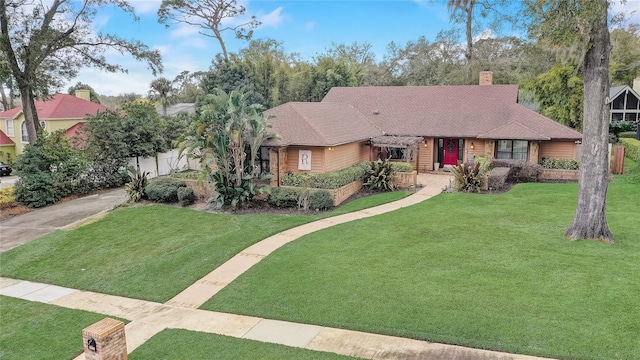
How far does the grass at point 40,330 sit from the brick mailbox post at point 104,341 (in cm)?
177

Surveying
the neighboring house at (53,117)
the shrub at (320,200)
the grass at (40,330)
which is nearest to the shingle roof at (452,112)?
the shrub at (320,200)

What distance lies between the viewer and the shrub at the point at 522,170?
2066 cm

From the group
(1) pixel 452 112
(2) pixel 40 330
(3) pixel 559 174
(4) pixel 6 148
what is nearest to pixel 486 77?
(1) pixel 452 112

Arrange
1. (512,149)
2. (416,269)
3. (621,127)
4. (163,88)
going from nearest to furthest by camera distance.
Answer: (416,269) < (512,149) < (621,127) < (163,88)

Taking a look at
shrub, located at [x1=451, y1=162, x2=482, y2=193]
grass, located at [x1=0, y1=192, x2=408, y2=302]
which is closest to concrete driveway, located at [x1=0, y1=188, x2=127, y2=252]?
grass, located at [x1=0, y1=192, x2=408, y2=302]

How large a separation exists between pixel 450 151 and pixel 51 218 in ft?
65.1

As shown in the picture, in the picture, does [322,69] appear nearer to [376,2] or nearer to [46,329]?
[376,2]

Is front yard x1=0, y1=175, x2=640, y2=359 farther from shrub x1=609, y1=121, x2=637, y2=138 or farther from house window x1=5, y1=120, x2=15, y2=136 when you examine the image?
house window x1=5, y1=120, x2=15, y2=136

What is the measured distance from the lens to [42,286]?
11297mm

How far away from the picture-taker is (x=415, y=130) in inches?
961

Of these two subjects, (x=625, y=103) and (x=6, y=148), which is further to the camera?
(x=625, y=103)

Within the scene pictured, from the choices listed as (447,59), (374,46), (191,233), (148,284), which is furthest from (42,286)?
(374,46)

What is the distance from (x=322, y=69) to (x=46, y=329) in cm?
2913

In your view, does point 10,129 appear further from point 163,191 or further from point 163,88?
point 163,191
